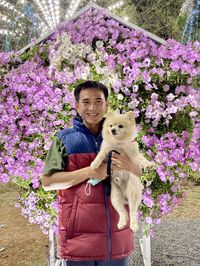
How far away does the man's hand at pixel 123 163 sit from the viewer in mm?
1835

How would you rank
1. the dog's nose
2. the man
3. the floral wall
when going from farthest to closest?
the floral wall < the man < the dog's nose

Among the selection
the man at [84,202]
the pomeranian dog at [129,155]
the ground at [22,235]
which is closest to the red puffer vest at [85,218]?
the man at [84,202]

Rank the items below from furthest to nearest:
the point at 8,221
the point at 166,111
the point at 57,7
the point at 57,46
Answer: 1. the point at 57,7
2. the point at 8,221
3. the point at 57,46
4. the point at 166,111

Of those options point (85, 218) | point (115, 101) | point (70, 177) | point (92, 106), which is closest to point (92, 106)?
point (92, 106)

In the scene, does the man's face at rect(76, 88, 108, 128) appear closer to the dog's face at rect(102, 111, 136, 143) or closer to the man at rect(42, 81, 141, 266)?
the man at rect(42, 81, 141, 266)

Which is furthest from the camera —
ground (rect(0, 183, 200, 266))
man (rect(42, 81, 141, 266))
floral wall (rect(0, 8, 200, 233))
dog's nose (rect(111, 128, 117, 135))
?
ground (rect(0, 183, 200, 266))

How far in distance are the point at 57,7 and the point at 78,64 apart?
624 centimetres

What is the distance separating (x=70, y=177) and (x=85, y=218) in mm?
232

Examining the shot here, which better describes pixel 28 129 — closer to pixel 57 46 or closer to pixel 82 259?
pixel 57 46

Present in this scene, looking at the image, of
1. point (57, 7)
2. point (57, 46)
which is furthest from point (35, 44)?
point (57, 7)

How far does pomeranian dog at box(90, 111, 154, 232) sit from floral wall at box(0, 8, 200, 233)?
1.61 metres

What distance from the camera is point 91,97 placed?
2.06 meters

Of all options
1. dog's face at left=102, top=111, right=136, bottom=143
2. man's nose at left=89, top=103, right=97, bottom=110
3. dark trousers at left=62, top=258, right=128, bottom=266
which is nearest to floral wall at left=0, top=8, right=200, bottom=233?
dark trousers at left=62, top=258, right=128, bottom=266

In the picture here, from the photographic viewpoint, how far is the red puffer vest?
200 cm
